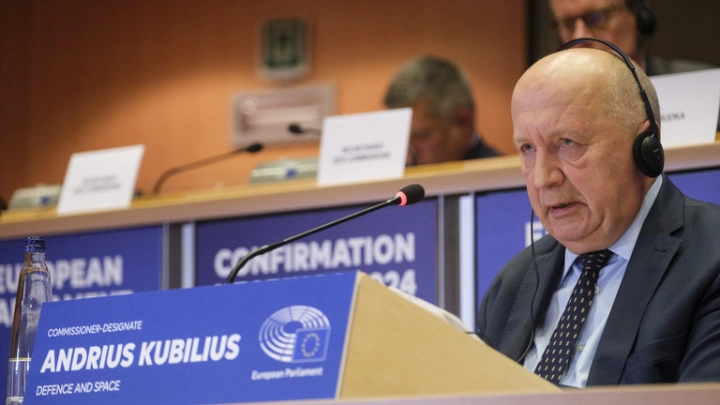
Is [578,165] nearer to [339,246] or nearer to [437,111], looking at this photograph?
[339,246]

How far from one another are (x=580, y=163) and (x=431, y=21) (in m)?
4.59

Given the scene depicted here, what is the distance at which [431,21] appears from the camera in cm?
667

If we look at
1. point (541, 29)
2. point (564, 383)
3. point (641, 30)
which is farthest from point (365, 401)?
point (541, 29)

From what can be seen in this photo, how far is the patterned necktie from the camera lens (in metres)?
2.12

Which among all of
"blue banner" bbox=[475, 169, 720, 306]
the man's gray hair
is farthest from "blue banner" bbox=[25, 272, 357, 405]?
the man's gray hair

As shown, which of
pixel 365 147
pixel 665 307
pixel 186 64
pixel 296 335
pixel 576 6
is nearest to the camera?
pixel 296 335

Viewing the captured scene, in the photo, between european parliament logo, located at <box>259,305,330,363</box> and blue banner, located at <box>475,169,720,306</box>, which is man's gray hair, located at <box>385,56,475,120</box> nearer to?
blue banner, located at <box>475,169,720,306</box>

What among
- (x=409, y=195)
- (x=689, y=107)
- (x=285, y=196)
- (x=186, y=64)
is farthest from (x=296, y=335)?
(x=186, y=64)

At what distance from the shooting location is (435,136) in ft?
15.6

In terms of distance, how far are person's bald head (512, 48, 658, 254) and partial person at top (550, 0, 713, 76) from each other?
63.7 inches

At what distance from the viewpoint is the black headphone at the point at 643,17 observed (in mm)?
3801

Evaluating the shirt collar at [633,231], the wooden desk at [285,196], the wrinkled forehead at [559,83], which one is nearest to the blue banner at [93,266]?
the wooden desk at [285,196]

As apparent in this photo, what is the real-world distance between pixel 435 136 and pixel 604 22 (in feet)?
3.61

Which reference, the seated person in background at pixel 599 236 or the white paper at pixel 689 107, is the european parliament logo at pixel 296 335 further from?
the white paper at pixel 689 107
